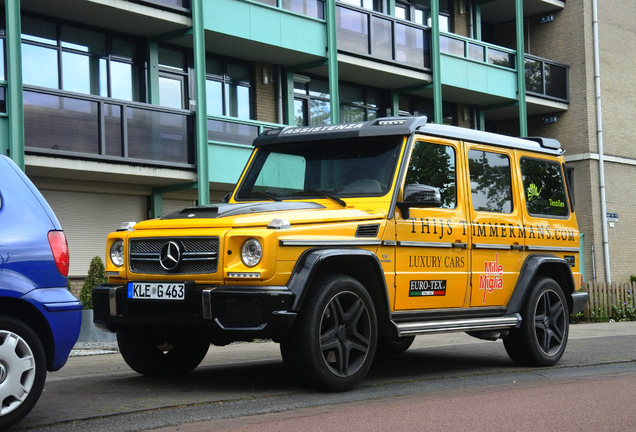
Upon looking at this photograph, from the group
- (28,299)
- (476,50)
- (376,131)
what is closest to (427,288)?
(376,131)

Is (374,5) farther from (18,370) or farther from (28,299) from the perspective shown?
(18,370)

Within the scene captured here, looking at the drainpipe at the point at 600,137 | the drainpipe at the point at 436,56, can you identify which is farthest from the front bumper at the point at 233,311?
the drainpipe at the point at 600,137

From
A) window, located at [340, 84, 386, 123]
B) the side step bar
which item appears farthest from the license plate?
window, located at [340, 84, 386, 123]

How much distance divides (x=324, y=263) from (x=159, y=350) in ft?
6.47

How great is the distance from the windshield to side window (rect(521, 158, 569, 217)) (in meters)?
2.31

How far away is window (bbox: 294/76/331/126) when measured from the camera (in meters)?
23.7

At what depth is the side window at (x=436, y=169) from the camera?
8643 mm

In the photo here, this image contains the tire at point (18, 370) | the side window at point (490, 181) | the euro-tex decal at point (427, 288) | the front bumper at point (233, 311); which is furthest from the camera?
the side window at point (490, 181)

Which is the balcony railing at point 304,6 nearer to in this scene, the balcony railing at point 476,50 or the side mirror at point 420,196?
the balcony railing at point 476,50

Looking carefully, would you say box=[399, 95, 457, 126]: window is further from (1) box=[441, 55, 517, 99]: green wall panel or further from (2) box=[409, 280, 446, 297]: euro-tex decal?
(2) box=[409, 280, 446, 297]: euro-tex decal

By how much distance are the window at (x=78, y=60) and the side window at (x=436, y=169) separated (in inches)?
434

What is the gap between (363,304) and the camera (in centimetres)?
777

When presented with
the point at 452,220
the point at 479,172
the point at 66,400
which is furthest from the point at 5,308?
the point at 479,172

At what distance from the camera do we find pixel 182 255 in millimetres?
7504
